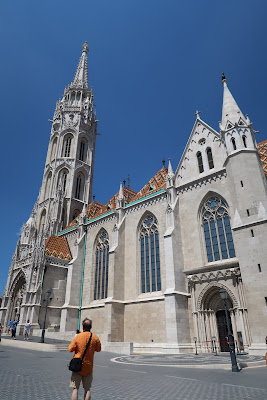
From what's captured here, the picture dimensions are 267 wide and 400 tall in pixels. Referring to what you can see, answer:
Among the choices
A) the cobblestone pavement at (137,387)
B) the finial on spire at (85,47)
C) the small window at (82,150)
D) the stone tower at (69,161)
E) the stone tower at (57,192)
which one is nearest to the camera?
the cobblestone pavement at (137,387)

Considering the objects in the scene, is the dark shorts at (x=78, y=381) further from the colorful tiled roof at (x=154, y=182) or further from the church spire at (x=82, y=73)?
the church spire at (x=82, y=73)

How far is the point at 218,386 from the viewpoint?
21.8 ft

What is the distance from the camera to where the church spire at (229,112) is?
20.7 metres

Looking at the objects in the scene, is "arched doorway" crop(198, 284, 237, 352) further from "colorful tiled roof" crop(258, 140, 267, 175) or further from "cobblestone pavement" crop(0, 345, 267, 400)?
"cobblestone pavement" crop(0, 345, 267, 400)

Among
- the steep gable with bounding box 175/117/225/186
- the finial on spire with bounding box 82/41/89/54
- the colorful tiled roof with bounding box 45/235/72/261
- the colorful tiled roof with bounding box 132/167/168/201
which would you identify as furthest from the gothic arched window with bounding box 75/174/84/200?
the finial on spire with bounding box 82/41/89/54

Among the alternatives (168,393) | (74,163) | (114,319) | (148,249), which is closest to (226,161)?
(148,249)

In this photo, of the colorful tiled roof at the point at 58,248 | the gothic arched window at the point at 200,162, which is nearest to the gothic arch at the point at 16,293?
the colorful tiled roof at the point at 58,248

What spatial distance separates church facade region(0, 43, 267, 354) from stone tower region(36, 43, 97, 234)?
6.63 m

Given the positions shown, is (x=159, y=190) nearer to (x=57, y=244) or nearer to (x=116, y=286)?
(x=116, y=286)

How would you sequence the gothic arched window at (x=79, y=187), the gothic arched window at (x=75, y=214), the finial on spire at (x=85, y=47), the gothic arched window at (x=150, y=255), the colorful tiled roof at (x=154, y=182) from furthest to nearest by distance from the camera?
the finial on spire at (x=85, y=47) → the gothic arched window at (x=79, y=187) → the gothic arched window at (x=75, y=214) → the colorful tiled roof at (x=154, y=182) → the gothic arched window at (x=150, y=255)

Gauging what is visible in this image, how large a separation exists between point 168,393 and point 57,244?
1111 inches

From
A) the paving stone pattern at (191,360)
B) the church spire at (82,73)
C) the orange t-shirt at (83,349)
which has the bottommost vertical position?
the paving stone pattern at (191,360)

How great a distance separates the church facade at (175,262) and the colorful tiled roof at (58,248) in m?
0.18

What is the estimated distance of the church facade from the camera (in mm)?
16828
